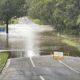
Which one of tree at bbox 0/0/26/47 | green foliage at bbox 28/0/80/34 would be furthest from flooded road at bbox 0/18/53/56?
green foliage at bbox 28/0/80/34

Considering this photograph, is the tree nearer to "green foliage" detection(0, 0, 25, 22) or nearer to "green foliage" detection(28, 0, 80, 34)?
"green foliage" detection(0, 0, 25, 22)

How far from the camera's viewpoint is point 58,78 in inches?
912

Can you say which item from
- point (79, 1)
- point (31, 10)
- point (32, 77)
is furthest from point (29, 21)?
point (32, 77)

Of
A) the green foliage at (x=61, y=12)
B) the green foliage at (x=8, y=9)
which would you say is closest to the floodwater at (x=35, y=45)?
the green foliage at (x=61, y=12)

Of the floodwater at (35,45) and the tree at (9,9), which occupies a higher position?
the tree at (9,9)

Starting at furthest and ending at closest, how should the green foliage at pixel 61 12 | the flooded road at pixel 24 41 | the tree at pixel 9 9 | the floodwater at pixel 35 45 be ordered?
1. the tree at pixel 9 9
2. the green foliage at pixel 61 12
3. the flooded road at pixel 24 41
4. the floodwater at pixel 35 45

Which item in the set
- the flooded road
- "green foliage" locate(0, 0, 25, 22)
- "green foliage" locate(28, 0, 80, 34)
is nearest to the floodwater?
the flooded road

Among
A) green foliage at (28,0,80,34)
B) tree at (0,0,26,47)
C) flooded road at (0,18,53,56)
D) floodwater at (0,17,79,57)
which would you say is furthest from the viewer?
tree at (0,0,26,47)

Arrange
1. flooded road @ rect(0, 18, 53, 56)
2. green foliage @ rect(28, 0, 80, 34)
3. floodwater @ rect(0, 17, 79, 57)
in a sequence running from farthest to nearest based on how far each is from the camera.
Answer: green foliage @ rect(28, 0, 80, 34) < flooded road @ rect(0, 18, 53, 56) < floodwater @ rect(0, 17, 79, 57)

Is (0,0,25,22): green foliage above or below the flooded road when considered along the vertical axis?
above

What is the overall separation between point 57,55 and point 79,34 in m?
41.4

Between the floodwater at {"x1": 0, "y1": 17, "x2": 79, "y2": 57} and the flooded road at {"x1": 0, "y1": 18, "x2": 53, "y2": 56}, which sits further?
the flooded road at {"x1": 0, "y1": 18, "x2": 53, "y2": 56}

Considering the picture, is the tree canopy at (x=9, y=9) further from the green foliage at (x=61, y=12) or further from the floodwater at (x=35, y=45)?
the floodwater at (x=35, y=45)

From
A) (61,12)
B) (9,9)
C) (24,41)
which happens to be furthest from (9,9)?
(24,41)
